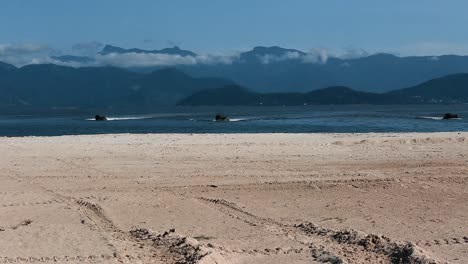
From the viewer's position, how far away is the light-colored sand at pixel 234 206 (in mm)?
9172

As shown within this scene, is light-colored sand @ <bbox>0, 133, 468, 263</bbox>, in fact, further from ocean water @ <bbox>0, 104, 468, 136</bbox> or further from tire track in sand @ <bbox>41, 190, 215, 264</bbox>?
ocean water @ <bbox>0, 104, 468, 136</bbox>

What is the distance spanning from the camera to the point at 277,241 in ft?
32.5

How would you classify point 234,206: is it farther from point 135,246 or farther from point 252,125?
point 252,125

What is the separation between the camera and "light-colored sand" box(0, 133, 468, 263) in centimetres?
917

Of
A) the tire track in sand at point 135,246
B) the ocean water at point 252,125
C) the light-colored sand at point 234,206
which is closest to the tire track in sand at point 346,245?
the light-colored sand at point 234,206

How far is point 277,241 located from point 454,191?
685cm

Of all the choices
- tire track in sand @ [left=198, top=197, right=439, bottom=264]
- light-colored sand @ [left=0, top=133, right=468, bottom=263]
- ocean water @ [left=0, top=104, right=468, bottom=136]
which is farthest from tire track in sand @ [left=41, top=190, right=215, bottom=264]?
ocean water @ [left=0, top=104, right=468, bottom=136]

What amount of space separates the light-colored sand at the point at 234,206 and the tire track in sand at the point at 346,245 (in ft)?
0.07

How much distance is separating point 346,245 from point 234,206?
161 inches

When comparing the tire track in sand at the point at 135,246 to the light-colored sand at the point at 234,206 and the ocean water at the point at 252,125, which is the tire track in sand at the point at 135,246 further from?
the ocean water at the point at 252,125

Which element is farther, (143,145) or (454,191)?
(143,145)

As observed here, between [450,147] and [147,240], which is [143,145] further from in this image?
[147,240]

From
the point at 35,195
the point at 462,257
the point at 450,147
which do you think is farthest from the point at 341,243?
the point at 450,147

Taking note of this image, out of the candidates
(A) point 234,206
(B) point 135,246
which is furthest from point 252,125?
(B) point 135,246
